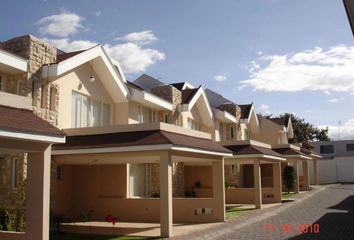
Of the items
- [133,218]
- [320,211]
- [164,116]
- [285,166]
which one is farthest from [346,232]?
[285,166]

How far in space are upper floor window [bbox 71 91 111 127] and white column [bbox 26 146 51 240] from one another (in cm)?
770

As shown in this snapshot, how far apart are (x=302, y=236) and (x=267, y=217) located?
5.95m

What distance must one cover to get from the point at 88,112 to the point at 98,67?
224cm

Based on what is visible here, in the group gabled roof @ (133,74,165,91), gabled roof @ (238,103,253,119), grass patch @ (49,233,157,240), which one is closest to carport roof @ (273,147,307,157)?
gabled roof @ (238,103,253,119)

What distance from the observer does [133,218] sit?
66.0ft

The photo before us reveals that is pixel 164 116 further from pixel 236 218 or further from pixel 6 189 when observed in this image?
pixel 6 189

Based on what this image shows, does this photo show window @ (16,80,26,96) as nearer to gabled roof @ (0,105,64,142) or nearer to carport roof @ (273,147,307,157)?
gabled roof @ (0,105,64,142)

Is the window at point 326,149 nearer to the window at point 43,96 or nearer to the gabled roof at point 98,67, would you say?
the gabled roof at point 98,67

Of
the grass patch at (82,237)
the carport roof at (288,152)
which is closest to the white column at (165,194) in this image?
the grass patch at (82,237)

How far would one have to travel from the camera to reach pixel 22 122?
1029 centimetres

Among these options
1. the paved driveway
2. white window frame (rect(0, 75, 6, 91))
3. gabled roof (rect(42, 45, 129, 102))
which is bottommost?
the paved driveway

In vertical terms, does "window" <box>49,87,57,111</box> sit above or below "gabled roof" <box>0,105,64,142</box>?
above

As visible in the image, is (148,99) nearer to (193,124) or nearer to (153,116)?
(153,116)

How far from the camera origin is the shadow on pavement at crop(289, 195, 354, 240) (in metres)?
14.2
